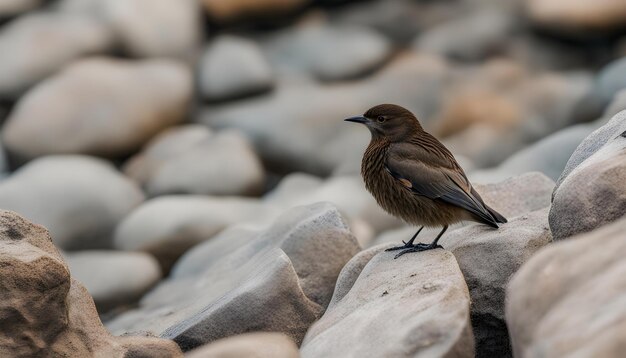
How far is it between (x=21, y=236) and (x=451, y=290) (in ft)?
5.89

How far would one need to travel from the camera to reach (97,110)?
9.50m

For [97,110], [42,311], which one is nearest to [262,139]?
[97,110]

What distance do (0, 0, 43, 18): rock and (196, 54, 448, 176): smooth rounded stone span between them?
6.35 ft

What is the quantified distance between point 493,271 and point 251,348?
1586 mm

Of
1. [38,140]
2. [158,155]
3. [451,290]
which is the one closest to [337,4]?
[158,155]

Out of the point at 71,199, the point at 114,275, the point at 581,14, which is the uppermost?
the point at 581,14

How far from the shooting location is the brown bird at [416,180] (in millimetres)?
5027

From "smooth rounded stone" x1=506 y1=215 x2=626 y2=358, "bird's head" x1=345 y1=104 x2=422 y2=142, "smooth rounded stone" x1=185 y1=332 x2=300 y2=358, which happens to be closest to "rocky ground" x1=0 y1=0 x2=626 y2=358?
"bird's head" x1=345 y1=104 x2=422 y2=142

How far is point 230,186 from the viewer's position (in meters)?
9.09

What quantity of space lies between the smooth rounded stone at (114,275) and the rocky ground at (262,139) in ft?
0.05

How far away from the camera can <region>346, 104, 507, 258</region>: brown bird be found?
5.03 m

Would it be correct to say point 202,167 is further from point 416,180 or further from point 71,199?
point 416,180

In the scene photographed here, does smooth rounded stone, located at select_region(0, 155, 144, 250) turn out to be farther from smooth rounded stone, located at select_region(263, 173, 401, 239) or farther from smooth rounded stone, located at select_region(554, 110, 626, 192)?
smooth rounded stone, located at select_region(554, 110, 626, 192)

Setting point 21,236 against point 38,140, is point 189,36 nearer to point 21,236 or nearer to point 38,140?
point 38,140
